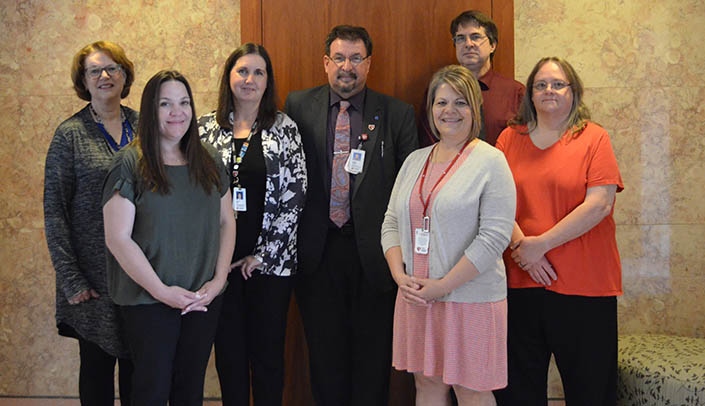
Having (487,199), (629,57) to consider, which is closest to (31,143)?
(487,199)

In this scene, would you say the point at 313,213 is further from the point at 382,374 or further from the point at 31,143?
the point at 31,143

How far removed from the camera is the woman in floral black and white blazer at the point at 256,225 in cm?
274

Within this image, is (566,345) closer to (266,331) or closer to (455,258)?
(455,258)

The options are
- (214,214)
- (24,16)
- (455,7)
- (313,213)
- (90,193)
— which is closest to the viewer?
(214,214)

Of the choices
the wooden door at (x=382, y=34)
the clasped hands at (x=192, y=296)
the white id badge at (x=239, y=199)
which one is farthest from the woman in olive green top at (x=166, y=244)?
the wooden door at (x=382, y=34)

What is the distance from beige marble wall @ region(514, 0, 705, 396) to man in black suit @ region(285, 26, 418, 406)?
1094 mm

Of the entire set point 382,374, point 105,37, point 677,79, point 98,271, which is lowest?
point 382,374

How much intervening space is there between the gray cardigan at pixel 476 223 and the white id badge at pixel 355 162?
57 centimetres

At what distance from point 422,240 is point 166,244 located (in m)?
0.95

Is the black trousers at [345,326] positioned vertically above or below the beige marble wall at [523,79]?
below

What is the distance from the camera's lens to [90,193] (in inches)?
103

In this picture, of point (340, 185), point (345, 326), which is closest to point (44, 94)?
point (340, 185)

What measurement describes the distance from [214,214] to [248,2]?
61.7 inches

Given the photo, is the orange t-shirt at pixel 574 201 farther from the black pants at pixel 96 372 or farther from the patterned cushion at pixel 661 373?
the black pants at pixel 96 372
